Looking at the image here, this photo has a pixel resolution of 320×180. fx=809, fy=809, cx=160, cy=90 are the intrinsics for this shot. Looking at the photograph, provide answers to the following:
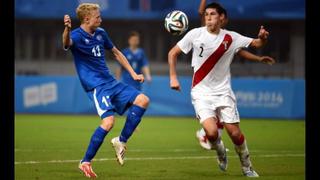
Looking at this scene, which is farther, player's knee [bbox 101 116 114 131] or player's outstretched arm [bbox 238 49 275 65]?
player's outstretched arm [bbox 238 49 275 65]

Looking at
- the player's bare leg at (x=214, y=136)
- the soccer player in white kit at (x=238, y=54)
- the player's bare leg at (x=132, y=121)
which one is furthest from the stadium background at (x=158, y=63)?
the player's bare leg at (x=132, y=121)

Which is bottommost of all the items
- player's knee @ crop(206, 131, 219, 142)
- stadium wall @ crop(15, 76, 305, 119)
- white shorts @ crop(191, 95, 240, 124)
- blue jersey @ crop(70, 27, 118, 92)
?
stadium wall @ crop(15, 76, 305, 119)

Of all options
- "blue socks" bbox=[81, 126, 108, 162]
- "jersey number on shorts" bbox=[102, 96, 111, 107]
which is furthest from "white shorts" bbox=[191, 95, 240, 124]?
"blue socks" bbox=[81, 126, 108, 162]

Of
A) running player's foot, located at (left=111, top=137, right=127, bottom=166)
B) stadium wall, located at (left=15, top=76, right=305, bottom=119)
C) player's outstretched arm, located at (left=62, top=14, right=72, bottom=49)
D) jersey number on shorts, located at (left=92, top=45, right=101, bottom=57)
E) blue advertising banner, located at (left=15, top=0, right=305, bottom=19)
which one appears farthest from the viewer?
blue advertising banner, located at (left=15, top=0, right=305, bottom=19)

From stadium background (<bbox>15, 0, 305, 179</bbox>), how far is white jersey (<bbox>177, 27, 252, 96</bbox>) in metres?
6.89

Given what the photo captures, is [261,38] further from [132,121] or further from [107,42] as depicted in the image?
[107,42]

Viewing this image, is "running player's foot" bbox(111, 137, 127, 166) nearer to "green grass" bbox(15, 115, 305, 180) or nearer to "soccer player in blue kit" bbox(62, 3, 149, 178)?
"soccer player in blue kit" bbox(62, 3, 149, 178)

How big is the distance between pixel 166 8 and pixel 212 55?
74.8 feet

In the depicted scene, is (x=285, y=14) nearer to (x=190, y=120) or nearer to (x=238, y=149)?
(x=190, y=120)

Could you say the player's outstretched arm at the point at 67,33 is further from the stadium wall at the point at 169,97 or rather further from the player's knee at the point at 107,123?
the stadium wall at the point at 169,97

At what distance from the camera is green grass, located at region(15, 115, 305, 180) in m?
10.5

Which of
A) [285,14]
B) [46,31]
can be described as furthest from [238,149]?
[46,31]

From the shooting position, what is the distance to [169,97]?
2616 cm

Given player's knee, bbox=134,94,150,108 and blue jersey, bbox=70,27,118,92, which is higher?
blue jersey, bbox=70,27,118,92
